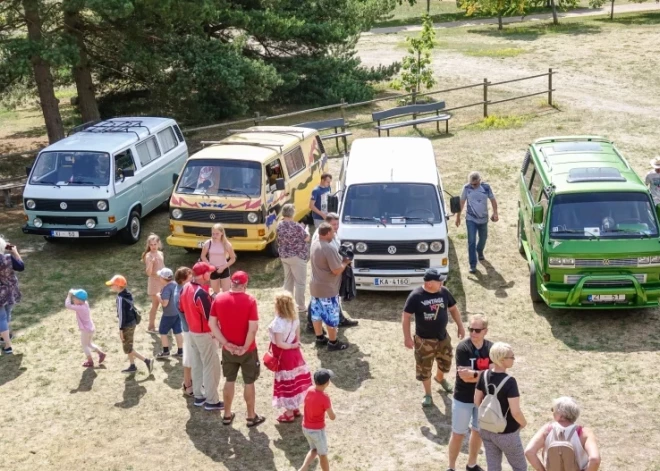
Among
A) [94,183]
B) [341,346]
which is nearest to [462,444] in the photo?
[341,346]

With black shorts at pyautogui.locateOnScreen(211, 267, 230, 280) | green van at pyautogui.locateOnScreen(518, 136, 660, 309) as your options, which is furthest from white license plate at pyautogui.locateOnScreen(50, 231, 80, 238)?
green van at pyautogui.locateOnScreen(518, 136, 660, 309)

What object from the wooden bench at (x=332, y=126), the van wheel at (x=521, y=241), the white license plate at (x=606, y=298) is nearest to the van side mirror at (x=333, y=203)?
the van wheel at (x=521, y=241)

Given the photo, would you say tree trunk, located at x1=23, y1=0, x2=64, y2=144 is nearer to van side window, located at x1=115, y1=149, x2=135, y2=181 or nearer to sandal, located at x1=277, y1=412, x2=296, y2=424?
van side window, located at x1=115, y1=149, x2=135, y2=181

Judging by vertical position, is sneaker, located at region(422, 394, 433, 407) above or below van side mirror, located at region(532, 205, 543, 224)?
below

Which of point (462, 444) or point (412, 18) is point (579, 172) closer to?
point (462, 444)

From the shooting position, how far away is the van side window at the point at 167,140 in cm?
1880

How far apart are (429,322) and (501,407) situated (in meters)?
2.35

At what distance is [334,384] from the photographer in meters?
11.3

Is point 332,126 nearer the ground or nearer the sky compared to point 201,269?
nearer the ground

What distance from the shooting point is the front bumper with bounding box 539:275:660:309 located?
41.2ft

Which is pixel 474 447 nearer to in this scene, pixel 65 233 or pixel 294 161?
pixel 294 161

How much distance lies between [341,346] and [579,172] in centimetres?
444

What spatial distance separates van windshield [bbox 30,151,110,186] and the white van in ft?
15.3

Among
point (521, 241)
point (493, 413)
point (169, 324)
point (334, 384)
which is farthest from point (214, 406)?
point (521, 241)
